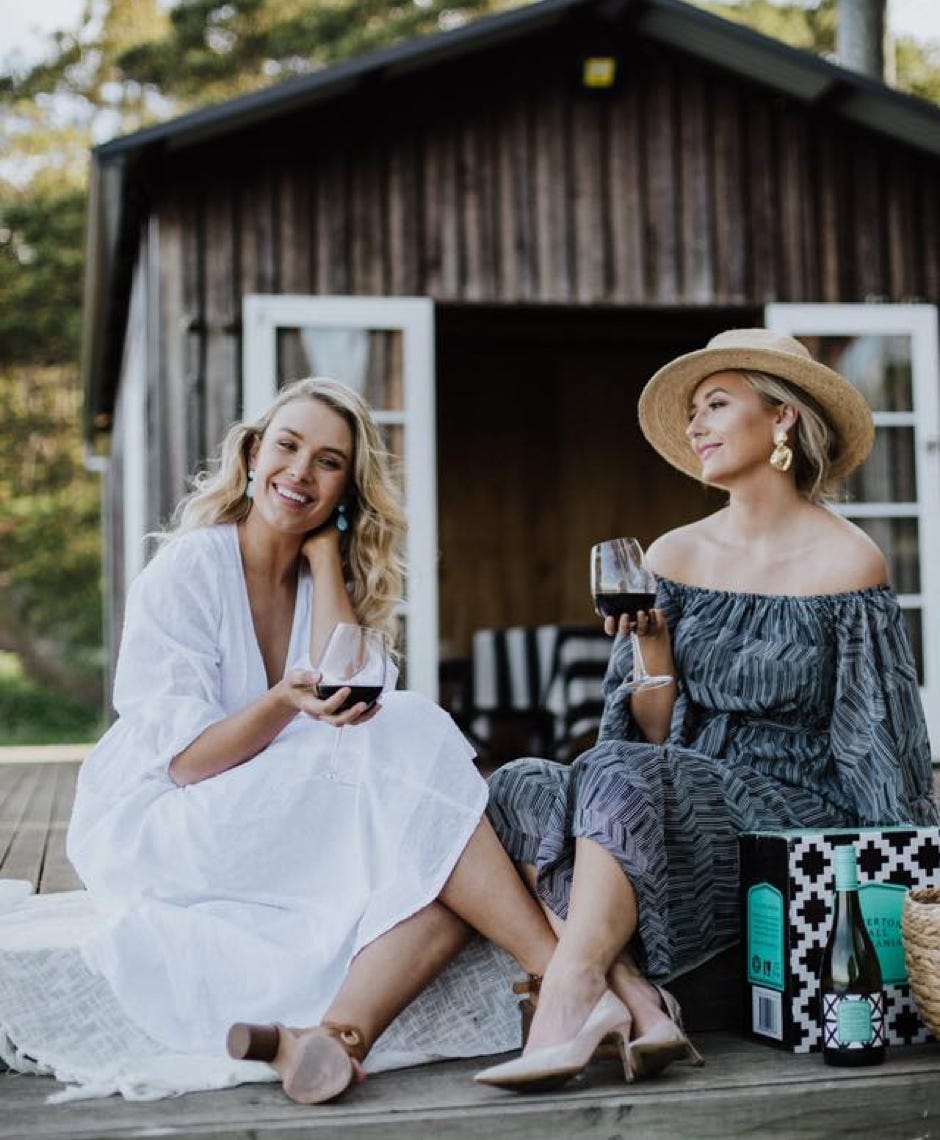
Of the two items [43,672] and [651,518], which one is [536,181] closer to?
[651,518]

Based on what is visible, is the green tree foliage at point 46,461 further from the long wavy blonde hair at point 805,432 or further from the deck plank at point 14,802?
the long wavy blonde hair at point 805,432

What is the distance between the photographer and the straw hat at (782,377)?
3117 millimetres

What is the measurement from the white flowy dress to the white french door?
4.50 m

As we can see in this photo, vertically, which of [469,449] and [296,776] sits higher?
[469,449]

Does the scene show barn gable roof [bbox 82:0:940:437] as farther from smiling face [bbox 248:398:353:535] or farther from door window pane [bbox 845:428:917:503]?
smiling face [bbox 248:398:353:535]

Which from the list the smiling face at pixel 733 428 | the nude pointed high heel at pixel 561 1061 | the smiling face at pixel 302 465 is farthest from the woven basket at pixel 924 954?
the smiling face at pixel 302 465

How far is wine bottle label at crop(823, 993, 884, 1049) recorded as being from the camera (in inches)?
99.0

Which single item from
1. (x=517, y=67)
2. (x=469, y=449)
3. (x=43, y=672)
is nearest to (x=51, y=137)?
(x=43, y=672)

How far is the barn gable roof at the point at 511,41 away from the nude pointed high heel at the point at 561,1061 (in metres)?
4.54

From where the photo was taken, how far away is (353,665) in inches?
97.6

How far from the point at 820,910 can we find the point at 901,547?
4.49 m

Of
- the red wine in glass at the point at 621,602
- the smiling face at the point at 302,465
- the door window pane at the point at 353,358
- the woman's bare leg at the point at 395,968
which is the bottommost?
the woman's bare leg at the point at 395,968

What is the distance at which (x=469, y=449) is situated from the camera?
404 inches

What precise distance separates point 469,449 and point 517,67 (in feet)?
12.4
